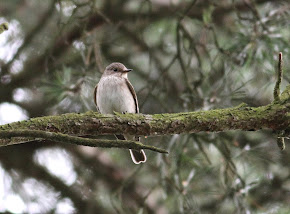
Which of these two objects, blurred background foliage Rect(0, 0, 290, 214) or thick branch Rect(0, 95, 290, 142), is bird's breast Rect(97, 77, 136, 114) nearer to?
blurred background foliage Rect(0, 0, 290, 214)

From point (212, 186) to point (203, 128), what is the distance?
2.30 metres

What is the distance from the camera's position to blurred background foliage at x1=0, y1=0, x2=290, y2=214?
172 inches

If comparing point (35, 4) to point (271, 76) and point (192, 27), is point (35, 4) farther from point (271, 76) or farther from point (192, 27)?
point (271, 76)

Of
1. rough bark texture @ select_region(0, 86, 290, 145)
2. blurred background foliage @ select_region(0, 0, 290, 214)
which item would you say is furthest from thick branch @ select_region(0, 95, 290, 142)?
blurred background foliage @ select_region(0, 0, 290, 214)

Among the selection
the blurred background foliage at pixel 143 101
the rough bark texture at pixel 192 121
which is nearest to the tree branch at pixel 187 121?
the rough bark texture at pixel 192 121

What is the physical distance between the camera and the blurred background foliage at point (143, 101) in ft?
14.4

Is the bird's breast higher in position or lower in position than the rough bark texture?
higher

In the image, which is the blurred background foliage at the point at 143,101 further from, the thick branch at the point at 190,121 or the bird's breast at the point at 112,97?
the thick branch at the point at 190,121

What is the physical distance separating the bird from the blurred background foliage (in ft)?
0.38

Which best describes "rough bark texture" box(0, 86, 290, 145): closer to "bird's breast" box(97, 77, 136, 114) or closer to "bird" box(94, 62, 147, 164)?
"bird" box(94, 62, 147, 164)

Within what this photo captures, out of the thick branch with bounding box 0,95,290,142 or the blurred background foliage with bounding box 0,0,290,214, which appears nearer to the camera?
the thick branch with bounding box 0,95,290,142

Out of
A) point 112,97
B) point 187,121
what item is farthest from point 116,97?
point 187,121

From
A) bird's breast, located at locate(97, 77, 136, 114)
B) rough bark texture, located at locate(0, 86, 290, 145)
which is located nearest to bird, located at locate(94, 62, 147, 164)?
bird's breast, located at locate(97, 77, 136, 114)

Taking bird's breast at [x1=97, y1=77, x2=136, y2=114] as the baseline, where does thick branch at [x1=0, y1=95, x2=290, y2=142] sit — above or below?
below
